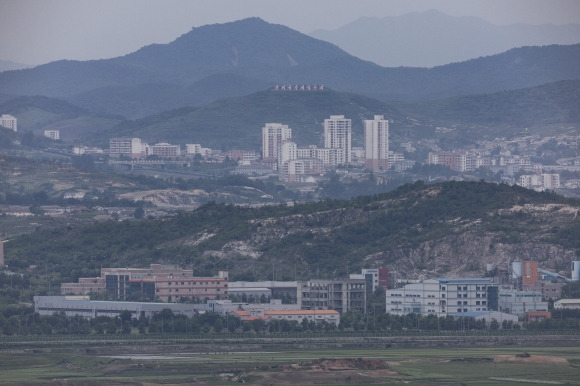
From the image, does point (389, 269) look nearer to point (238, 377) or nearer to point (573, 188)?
point (238, 377)

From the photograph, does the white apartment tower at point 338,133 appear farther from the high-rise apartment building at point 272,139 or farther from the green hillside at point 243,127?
the green hillside at point 243,127

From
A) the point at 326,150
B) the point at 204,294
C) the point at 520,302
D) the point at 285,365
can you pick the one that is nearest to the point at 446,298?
the point at 520,302

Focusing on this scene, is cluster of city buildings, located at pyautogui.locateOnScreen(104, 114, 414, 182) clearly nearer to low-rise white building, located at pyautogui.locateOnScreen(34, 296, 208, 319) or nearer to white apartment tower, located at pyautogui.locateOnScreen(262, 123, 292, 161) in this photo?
white apartment tower, located at pyautogui.locateOnScreen(262, 123, 292, 161)

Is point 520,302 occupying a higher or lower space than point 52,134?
lower

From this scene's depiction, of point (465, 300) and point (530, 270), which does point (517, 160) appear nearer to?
point (530, 270)

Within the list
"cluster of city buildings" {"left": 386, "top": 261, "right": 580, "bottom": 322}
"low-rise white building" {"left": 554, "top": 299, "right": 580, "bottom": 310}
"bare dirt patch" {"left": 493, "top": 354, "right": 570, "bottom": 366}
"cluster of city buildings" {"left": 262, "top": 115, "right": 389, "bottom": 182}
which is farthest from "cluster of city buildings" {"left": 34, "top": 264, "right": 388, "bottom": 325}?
"cluster of city buildings" {"left": 262, "top": 115, "right": 389, "bottom": 182}
